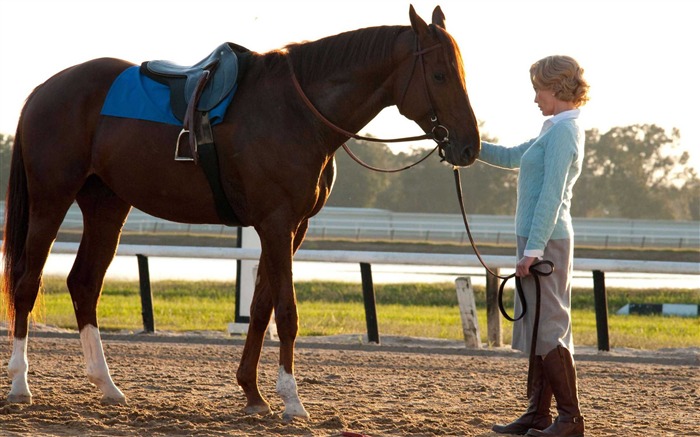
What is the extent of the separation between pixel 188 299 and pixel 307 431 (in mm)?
10316

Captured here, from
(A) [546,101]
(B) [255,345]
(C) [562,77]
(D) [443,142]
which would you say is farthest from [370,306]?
(C) [562,77]

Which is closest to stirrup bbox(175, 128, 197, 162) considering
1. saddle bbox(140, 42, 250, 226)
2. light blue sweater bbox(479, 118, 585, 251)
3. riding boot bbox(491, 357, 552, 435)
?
saddle bbox(140, 42, 250, 226)

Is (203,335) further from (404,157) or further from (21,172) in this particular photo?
(404,157)

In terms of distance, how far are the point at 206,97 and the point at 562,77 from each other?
188cm

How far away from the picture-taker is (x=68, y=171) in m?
6.00

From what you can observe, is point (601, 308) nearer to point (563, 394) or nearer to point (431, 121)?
point (563, 394)

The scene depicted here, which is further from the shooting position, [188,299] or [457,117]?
[188,299]

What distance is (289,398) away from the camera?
5508 millimetres

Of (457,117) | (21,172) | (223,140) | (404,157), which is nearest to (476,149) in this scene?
(457,117)

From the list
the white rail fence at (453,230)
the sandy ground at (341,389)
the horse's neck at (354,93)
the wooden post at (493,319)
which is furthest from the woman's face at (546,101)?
the white rail fence at (453,230)

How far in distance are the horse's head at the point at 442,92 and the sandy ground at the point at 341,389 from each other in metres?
→ 1.43

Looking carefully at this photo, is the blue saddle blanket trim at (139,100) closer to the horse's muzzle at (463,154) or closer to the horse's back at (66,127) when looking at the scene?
the horse's back at (66,127)

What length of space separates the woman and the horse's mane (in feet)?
2.77

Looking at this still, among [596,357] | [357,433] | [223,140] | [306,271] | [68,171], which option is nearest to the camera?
[357,433]
